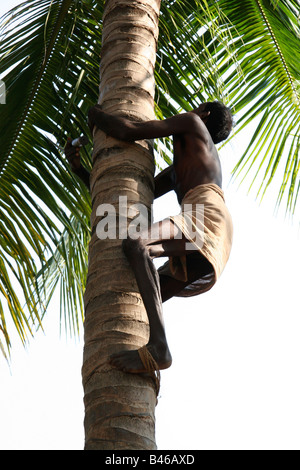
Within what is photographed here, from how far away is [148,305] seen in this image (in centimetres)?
275

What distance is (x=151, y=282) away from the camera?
110 inches

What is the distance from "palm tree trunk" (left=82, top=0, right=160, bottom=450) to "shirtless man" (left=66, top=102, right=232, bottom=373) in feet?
0.14

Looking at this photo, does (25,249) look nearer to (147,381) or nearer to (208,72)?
(208,72)

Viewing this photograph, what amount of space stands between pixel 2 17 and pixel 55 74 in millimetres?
571

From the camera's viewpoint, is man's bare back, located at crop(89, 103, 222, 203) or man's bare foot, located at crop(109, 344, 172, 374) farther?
man's bare back, located at crop(89, 103, 222, 203)

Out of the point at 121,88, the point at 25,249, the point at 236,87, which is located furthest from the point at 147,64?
the point at 236,87

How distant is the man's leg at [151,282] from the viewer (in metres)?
2.52

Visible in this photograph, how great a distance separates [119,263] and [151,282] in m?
0.14

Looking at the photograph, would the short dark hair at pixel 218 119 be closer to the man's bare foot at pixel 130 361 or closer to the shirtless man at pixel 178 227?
the shirtless man at pixel 178 227

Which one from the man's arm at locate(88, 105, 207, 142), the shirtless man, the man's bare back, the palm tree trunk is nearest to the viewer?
the palm tree trunk

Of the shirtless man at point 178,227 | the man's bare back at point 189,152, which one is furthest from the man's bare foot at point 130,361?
the man's bare back at point 189,152

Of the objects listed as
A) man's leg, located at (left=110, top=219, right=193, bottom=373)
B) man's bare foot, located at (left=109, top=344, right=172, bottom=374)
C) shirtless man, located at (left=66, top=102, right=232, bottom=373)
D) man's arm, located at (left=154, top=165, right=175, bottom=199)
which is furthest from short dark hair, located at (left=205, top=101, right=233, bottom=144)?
man's bare foot, located at (left=109, top=344, right=172, bottom=374)

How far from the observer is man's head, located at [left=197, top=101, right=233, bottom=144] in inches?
157

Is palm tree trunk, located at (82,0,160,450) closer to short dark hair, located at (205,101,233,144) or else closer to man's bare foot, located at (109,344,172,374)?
man's bare foot, located at (109,344,172,374)
